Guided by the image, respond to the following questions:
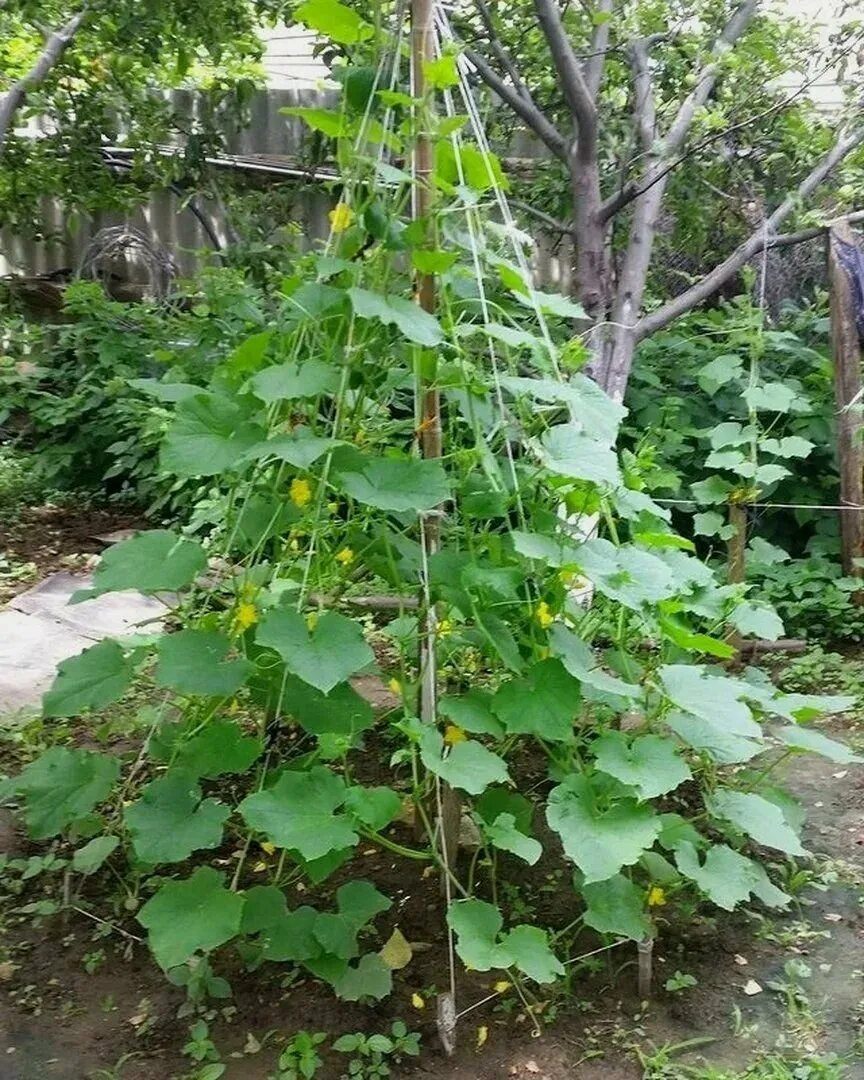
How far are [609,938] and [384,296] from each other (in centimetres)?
123

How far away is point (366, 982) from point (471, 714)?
50 centimetres

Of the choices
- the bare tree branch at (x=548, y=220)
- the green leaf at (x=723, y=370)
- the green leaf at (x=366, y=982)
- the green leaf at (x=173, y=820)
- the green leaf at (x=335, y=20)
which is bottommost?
the green leaf at (x=366, y=982)

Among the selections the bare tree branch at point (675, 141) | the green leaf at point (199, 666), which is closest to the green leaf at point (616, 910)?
the green leaf at point (199, 666)

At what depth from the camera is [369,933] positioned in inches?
77.0

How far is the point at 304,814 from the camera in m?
1.58

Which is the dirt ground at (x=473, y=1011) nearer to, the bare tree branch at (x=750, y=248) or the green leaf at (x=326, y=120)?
the green leaf at (x=326, y=120)

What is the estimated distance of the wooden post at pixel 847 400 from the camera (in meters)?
3.96

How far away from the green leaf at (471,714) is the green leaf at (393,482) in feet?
1.14

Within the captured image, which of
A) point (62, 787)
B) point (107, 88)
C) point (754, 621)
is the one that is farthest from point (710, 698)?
point (107, 88)

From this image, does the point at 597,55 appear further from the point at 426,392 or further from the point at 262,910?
the point at 262,910

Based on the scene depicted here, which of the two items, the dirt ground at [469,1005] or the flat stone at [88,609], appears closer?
the dirt ground at [469,1005]

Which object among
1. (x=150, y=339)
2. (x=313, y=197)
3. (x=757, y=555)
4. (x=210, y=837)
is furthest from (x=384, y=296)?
(x=313, y=197)

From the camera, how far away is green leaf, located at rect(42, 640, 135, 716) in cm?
179

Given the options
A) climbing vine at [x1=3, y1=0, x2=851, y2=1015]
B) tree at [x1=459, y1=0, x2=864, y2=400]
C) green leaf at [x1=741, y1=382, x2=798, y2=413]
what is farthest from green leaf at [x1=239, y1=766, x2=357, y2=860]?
tree at [x1=459, y1=0, x2=864, y2=400]
